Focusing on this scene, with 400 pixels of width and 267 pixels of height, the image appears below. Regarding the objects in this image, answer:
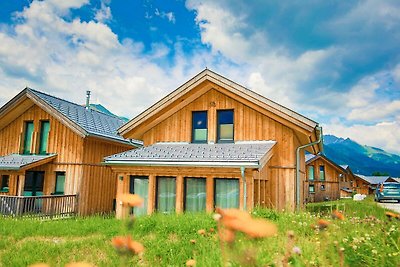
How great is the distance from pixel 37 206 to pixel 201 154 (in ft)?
29.0

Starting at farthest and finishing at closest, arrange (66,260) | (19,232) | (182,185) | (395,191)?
(395,191) < (182,185) < (19,232) < (66,260)

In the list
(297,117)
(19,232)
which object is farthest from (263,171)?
(19,232)

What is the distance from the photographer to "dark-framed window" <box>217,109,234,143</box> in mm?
13977

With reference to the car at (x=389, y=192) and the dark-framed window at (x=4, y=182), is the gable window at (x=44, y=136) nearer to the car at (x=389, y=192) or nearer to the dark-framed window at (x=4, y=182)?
the dark-framed window at (x=4, y=182)

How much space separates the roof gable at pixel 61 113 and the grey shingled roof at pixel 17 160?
2.36m

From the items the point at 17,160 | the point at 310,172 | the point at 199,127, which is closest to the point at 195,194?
the point at 199,127

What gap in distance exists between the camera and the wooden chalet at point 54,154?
54.2ft

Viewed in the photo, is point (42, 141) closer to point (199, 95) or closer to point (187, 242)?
point (199, 95)

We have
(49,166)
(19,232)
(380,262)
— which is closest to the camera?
(380,262)

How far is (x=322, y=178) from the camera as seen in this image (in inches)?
1601

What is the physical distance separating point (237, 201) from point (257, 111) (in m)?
4.13

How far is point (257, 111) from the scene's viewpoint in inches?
528

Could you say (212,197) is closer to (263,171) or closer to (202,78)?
(263,171)

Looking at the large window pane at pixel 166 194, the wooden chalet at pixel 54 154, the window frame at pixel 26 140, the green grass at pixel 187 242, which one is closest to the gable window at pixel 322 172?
the wooden chalet at pixel 54 154
